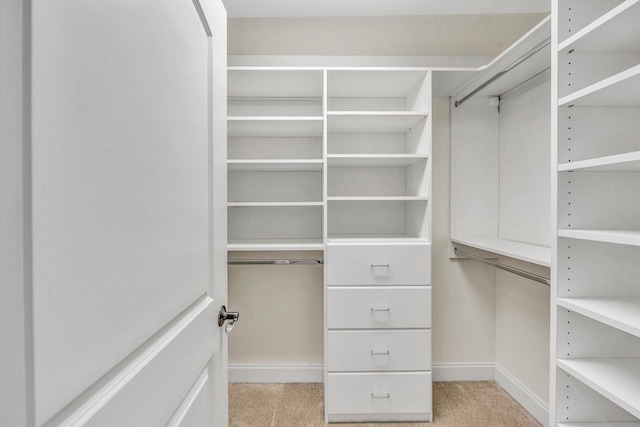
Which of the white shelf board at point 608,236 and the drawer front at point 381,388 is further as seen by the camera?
the drawer front at point 381,388

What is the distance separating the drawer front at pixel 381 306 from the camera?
6.04 feet

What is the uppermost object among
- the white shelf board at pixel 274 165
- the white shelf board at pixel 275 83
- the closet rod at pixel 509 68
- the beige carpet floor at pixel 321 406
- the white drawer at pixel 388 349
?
the white shelf board at pixel 275 83

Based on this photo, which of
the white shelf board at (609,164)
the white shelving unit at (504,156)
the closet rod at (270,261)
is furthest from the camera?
the closet rod at (270,261)

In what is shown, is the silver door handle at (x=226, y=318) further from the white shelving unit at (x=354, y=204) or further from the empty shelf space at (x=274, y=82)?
the empty shelf space at (x=274, y=82)

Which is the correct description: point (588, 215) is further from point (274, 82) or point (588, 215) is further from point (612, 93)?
point (274, 82)

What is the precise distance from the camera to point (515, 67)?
5.68 ft

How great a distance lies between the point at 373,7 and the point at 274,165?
1200 mm

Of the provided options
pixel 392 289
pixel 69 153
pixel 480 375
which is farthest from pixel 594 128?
pixel 480 375

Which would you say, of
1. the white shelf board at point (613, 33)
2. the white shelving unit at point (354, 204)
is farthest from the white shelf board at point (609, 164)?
the white shelving unit at point (354, 204)

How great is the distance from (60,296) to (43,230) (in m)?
0.07

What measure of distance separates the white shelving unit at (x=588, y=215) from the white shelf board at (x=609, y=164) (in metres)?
0.02

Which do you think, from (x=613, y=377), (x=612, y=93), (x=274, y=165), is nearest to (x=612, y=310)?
(x=613, y=377)

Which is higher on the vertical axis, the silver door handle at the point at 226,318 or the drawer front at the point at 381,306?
the silver door handle at the point at 226,318

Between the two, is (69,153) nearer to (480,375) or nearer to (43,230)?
(43,230)
